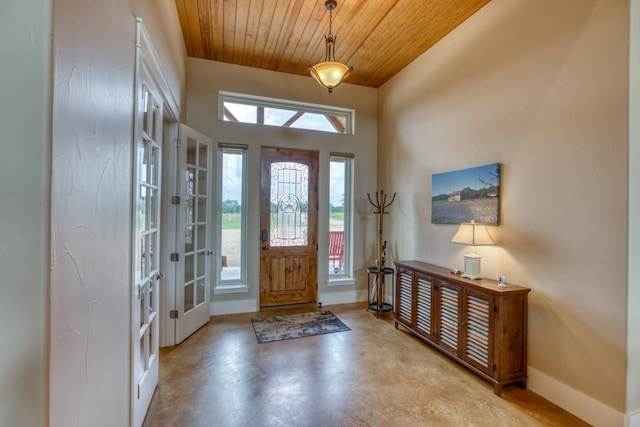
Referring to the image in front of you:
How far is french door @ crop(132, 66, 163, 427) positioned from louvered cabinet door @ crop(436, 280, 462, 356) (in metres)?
2.61

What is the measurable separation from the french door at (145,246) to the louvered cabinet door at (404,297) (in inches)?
103

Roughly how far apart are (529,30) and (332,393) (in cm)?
345

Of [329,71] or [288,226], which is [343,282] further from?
[329,71]

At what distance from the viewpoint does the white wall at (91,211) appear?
932 millimetres

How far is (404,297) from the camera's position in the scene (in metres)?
3.58

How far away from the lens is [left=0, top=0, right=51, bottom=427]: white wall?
0.81 m

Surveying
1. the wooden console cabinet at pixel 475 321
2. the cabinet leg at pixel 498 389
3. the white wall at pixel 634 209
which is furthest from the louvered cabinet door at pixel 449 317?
the white wall at pixel 634 209

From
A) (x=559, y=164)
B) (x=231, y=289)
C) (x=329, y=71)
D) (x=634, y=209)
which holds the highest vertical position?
(x=329, y=71)

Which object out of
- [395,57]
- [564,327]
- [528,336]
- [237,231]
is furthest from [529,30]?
[237,231]

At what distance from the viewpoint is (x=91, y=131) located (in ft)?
3.74

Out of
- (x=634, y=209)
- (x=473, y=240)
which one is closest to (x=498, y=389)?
(x=473, y=240)

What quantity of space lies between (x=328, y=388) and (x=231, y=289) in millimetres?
2212

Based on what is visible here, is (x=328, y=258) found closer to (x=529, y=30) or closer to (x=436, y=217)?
(x=436, y=217)

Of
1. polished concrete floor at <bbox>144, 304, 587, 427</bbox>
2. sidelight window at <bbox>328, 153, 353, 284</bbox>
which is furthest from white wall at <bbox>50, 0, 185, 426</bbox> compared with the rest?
sidelight window at <bbox>328, 153, 353, 284</bbox>
